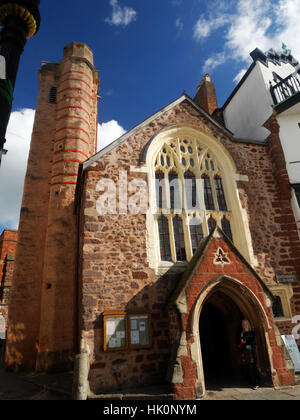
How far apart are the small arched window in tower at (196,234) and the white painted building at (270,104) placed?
13.8ft

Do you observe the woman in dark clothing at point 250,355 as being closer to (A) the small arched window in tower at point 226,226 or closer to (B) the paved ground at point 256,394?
(B) the paved ground at point 256,394

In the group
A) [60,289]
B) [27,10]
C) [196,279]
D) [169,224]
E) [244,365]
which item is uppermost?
[27,10]

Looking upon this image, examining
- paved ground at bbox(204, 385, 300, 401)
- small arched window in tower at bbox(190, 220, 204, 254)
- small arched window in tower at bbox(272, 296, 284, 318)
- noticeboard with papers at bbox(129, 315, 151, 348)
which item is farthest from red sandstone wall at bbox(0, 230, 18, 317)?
small arched window in tower at bbox(272, 296, 284, 318)

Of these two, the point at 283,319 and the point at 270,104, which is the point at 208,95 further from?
the point at 283,319

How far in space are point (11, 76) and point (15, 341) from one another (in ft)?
41.8

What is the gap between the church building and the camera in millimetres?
7496

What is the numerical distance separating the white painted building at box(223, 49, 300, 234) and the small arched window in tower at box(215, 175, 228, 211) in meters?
2.99

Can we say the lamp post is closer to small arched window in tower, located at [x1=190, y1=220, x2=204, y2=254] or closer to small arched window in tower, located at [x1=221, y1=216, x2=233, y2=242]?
small arched window in tower, located at [x1=190, y1=220, x2=204, y2=254]

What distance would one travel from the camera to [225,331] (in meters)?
9.41

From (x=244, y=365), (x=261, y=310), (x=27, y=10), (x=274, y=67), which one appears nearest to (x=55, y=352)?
(x=244, y=365)

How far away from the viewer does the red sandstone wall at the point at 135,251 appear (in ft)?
24.9
